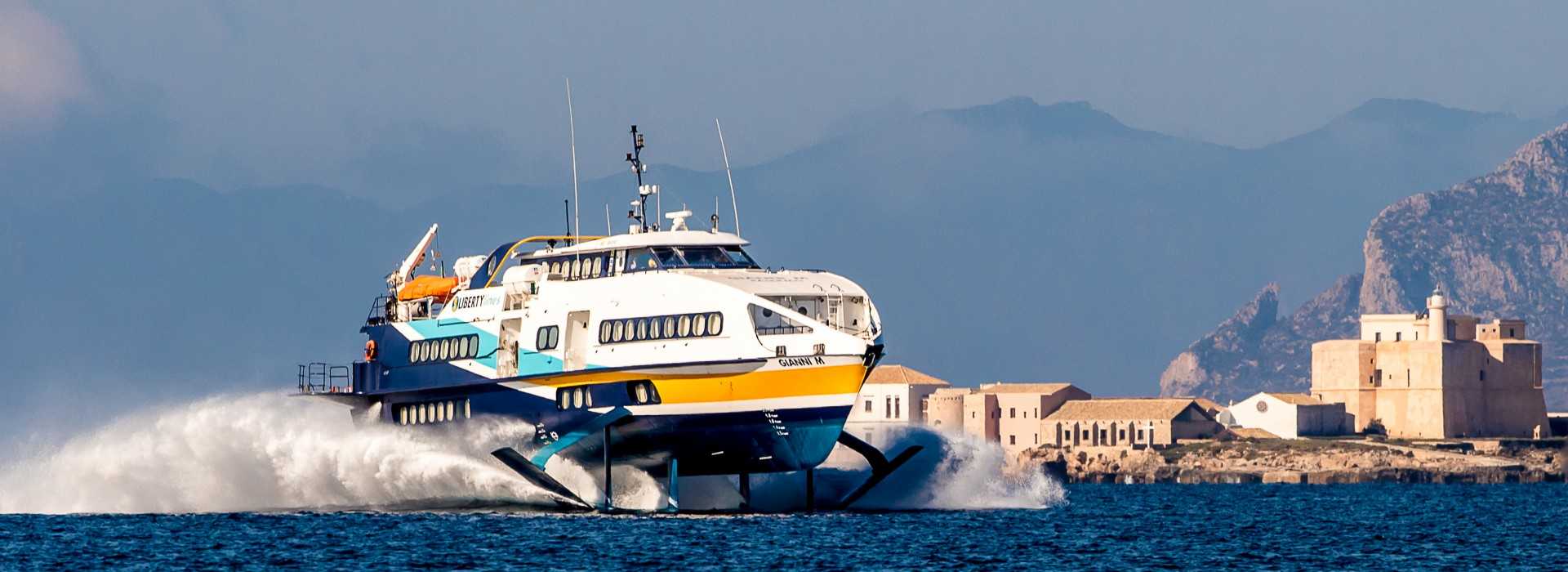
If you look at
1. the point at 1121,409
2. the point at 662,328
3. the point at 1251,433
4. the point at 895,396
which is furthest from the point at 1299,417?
the point at 662,328

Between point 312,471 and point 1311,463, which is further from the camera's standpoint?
point 1311,463

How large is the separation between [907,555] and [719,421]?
7.38 meters

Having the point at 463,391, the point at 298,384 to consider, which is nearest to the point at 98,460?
the point at 298,384

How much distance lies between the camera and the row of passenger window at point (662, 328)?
53.3 metres

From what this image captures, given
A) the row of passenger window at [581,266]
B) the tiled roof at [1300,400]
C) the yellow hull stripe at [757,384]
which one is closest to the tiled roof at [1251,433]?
the tiled roof at [1300,400]

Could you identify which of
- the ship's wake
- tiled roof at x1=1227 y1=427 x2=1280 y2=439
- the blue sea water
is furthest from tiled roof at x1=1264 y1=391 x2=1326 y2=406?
the ship's wake

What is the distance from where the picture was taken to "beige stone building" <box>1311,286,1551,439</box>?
6383 inches

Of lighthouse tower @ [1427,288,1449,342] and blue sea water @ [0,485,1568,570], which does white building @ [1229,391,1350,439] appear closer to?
lighthouse tower @ [1427,288,1449,342]

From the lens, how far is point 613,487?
188ft

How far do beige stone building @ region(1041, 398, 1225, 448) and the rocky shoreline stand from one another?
241 cm

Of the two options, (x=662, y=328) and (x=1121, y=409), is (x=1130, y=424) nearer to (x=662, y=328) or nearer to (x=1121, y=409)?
(x=1121, y=409)

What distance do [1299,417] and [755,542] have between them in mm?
119661

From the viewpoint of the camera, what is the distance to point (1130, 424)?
160 m

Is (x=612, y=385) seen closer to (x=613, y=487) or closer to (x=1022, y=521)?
(x=613, y=487)
